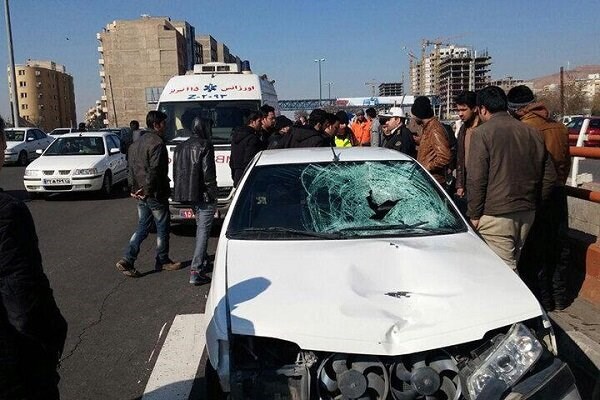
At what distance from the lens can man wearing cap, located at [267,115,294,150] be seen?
26.3 ft

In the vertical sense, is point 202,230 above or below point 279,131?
below

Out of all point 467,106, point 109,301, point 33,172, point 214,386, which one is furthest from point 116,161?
point 214,386

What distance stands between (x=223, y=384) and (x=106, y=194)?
40.8 feet

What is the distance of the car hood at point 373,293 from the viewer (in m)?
2.39

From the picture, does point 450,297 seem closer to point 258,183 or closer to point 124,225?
point 258,183

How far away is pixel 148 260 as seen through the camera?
7.17 metres

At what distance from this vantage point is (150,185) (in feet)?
20.2

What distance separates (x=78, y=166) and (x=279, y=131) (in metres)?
6.37

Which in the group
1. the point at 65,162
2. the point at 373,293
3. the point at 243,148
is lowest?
the point at 373,293

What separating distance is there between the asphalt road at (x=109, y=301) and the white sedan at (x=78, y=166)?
2.48 meters

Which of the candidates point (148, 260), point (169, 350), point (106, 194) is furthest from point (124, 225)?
point (169, 350)

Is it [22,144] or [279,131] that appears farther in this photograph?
[22,144]

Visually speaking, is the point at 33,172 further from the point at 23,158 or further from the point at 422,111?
the point at 23,158

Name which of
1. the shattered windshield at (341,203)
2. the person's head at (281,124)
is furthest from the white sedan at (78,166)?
the shattered windshield at (341,203)
